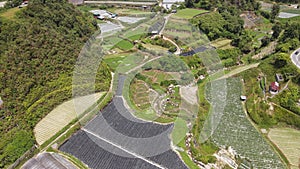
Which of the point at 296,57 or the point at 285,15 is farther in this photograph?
the point at 285,15

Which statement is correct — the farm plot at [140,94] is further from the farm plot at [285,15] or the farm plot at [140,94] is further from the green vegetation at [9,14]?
the farm plot at [285,15]

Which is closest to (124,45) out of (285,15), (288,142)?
(288,142)

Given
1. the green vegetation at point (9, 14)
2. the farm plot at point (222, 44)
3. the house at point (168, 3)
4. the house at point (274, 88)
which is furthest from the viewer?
the house at point (168, 3)

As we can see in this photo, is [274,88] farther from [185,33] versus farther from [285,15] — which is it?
[285,15]

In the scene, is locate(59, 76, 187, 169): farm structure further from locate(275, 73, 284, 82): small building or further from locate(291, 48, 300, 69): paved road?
locate(291, 48, 300, 69): paved road

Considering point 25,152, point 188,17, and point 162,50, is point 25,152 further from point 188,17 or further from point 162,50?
point 188,17

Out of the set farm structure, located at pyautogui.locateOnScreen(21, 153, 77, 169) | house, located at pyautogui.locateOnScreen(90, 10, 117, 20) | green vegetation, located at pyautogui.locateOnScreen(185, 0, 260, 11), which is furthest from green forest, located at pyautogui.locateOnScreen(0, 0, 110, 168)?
green vegetation, located at pyautogui.locateOnScreen(185, 0, 260, 11)

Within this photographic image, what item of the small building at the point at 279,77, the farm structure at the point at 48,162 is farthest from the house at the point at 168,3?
the farm structure at the point at 48,162
